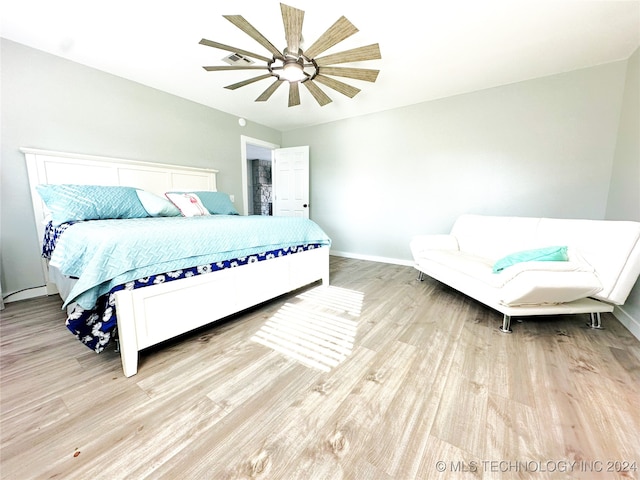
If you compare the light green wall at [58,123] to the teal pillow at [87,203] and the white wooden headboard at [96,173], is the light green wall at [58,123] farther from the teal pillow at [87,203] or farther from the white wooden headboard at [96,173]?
the teal pillow at [87,203]

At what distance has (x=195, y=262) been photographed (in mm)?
1613

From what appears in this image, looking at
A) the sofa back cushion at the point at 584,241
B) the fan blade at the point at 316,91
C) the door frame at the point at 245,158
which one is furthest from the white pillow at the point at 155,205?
the sofa back cushion at the point at 584,241

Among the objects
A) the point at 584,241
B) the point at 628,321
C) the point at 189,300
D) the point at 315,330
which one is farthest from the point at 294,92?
the point at 628,321

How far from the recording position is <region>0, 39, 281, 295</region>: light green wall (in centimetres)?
220

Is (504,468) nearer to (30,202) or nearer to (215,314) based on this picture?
(215,314)

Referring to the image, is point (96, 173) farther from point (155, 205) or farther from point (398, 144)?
point (398, 144)

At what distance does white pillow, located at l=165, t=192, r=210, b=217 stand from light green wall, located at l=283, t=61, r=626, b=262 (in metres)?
2.39

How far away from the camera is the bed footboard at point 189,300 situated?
4.41ft

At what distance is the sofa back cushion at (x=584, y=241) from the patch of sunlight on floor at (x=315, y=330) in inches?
62.9

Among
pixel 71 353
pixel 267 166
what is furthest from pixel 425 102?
pixel 267 166

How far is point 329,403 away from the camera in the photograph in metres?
1.18

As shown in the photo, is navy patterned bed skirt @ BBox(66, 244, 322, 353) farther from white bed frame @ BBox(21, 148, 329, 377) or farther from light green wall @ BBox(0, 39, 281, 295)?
light green wall @ BBox(0, 39, 281, 295)

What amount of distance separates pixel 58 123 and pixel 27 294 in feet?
5.74

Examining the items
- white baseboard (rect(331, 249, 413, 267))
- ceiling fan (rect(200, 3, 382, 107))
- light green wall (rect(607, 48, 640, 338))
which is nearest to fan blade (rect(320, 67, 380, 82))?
ceiling fan (rect(200, 3, 382, 107))
